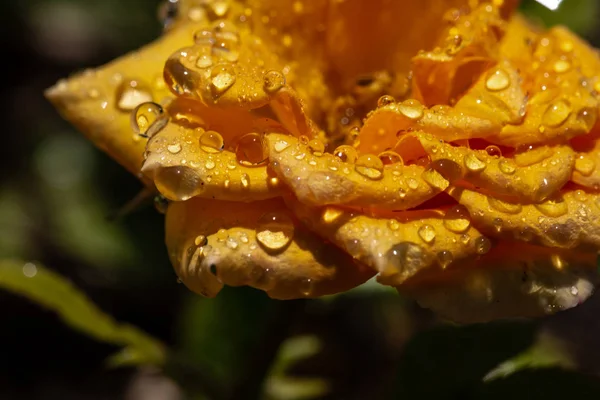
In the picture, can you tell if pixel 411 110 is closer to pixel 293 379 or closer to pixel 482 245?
pixel 482 245

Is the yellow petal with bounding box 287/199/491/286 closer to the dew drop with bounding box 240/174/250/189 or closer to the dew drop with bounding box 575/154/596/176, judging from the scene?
the dew drop with bounding box 240/174/250/189

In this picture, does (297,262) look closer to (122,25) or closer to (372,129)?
(372,129)

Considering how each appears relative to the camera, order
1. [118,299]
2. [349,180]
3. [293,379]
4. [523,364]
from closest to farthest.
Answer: [349,180], [523,364], [293,379], [118,299]

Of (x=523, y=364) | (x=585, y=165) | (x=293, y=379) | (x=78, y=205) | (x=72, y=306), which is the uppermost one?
(x=585, y=165)

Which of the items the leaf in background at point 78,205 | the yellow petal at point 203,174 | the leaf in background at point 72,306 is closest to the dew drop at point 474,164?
the yellow petal at point 203,174

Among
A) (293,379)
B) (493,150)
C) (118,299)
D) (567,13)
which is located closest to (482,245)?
(493,150)
